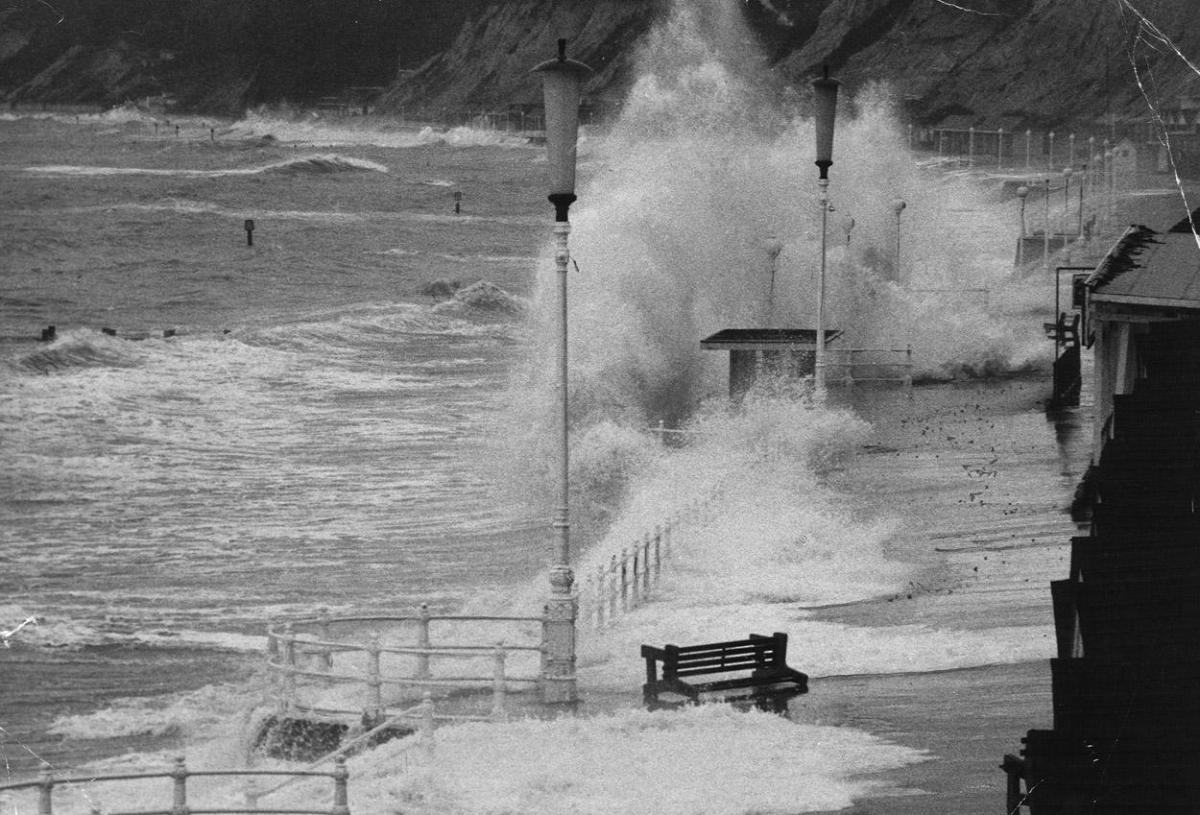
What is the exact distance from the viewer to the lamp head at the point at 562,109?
1389 cm

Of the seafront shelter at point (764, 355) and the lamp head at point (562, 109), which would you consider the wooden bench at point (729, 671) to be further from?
the seafront shelter at point (764, 355)

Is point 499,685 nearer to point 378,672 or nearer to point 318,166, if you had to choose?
point 378,672

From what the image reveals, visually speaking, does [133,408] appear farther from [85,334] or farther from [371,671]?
[371,671]

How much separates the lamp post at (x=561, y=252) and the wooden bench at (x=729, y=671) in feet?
1.76

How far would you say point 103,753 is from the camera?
15859 mm

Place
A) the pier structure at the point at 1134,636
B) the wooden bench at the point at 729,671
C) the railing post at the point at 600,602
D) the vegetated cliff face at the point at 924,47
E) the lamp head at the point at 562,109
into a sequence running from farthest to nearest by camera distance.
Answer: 1. the vegetated cliff face at the point at 924,47
2. the railing post at the point at 600,602
3. the lamp head at the point at 562,109
4. the wooden bench at the point at 729,671
5. the pier structure at the point at 1134,636

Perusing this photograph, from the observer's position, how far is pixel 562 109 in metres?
13.9

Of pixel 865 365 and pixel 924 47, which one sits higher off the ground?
pixel 924 47

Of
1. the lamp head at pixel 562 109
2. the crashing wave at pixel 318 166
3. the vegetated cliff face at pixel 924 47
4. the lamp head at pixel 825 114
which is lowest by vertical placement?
the lamp head at pixel 562 109

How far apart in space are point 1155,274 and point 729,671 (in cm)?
576

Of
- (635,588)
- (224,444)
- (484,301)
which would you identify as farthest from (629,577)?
(484,301)

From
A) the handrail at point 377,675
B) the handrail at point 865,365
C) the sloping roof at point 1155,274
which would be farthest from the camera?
the handrail at point 865,365

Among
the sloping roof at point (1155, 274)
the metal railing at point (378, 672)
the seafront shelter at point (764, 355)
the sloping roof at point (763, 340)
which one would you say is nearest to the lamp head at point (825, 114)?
the sloping roof at point (763, 340)

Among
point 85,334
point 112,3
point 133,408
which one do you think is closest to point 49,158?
point 112,3
